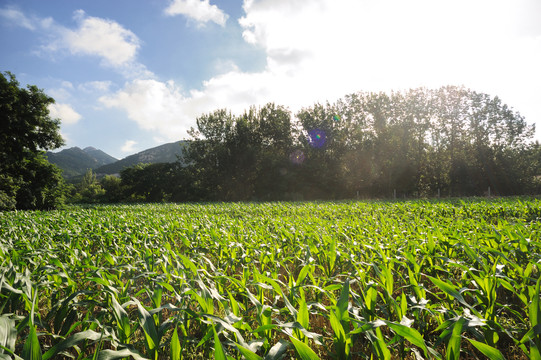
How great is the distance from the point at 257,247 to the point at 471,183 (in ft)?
144

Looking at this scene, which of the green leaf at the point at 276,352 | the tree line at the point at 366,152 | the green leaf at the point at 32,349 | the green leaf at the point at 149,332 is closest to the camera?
the green leaf at the point at 32,349

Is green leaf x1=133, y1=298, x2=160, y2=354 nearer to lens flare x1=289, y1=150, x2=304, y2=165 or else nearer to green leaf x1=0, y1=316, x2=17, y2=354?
green leaf x1=0, y1=316, x2=17, y2=354

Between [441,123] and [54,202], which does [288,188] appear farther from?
[54,202]

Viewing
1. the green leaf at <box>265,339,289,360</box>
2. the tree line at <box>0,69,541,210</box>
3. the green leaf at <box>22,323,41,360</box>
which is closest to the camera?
the green leaf at <box>22,323,41,360</box>

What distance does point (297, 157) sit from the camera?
1603 inches

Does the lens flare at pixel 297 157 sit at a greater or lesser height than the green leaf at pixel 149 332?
greater

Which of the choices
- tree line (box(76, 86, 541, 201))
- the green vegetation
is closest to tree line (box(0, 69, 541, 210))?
tree line (box(76, 86, 541, 201))

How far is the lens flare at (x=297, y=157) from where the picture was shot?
40156 mm

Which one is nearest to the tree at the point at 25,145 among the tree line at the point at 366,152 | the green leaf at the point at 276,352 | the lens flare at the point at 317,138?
the tree line at the point at 366,152

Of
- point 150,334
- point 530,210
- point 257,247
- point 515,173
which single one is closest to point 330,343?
point 150,334

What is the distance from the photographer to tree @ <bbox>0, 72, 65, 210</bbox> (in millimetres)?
23967

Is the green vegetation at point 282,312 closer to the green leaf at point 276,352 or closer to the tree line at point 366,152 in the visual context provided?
the green leaf at point 276,352

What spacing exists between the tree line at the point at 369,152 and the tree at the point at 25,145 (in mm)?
18884

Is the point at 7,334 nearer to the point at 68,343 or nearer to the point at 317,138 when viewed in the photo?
the point at 68,343
